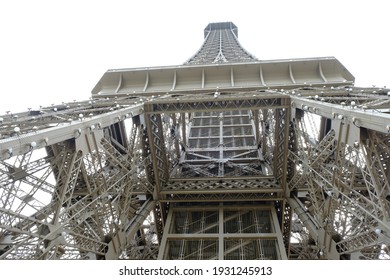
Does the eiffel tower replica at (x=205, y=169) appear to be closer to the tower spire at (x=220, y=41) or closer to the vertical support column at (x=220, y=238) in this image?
the vertical support column at (x=220, y=238)

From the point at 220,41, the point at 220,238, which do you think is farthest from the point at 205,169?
the point at 220,41

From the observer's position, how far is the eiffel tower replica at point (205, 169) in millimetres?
7969

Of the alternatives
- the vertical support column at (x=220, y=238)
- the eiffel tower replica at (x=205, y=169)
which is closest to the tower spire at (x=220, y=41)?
the eiffel tower replica at (x=205, y=169)

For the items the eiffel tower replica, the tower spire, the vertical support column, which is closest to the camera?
the eiffel tower replica

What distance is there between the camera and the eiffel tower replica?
797cm

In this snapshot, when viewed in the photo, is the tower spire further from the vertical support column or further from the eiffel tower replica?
the vertical support column

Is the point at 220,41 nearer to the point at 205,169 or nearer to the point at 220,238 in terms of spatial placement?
the point at 205,169

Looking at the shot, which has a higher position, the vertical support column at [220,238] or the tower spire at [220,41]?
the tower spire at [220,41]

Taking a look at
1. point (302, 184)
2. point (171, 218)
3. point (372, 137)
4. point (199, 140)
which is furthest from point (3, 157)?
point (199, 140)

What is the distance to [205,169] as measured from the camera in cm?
2103

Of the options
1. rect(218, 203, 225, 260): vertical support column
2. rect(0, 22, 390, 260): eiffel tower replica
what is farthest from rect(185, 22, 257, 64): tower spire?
rect(218, 203, 225, 260): vertical support column

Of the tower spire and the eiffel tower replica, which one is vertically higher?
the tower spire

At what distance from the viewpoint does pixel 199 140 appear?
26.9 meters

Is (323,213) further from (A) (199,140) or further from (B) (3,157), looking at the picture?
(A) (199,140)
